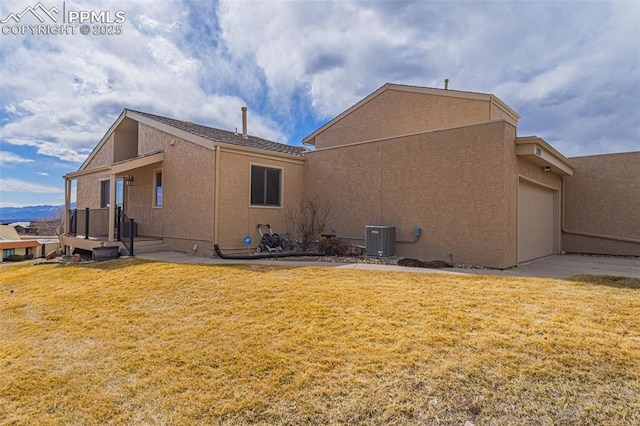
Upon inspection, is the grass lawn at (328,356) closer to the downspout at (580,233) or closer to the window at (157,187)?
the window at (157,187)

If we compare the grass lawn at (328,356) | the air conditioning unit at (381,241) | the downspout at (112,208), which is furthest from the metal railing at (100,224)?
the air conditioning unit at (381,241)

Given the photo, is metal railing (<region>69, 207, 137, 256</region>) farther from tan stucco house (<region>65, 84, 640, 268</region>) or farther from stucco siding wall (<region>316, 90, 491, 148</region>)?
stucco siding wall (<region>316, 90, 491, 148</region>)

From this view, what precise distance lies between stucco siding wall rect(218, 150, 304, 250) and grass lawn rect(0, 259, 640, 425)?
4.67 metres

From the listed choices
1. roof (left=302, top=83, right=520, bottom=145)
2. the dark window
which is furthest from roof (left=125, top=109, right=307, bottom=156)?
the dark window

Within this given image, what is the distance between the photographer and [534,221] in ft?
37.7

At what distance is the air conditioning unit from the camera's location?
10578 millimetres

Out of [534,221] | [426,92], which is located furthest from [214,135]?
[534,221]

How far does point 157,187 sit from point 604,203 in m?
18.0

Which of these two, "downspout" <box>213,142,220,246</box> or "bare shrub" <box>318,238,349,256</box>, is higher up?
"downspout" <box>213,142,220,246</box>

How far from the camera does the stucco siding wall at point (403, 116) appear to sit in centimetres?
1241

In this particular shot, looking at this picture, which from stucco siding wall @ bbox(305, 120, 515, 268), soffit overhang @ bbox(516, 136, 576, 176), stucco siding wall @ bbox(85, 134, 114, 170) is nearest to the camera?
stucco siding wall @ bbox(305, 120, 515, 268)

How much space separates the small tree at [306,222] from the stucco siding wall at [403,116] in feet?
13.9

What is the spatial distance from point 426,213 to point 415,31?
6.01 meters

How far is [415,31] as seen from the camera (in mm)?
10906
